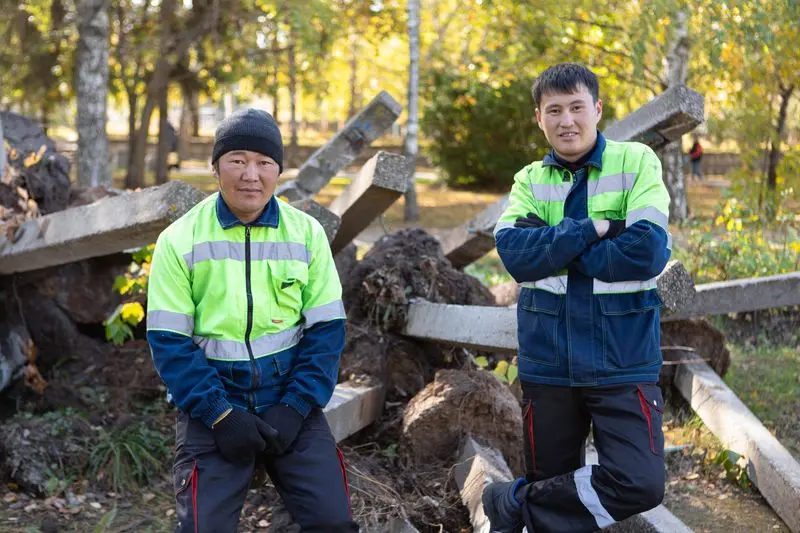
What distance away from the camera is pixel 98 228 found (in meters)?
3.98

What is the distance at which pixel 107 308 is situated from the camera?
5121 millimetres

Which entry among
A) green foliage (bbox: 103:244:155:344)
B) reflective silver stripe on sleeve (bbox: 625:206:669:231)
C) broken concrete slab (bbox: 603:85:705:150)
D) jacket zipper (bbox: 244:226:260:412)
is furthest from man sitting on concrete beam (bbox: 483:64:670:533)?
green foliage (bbox: 103:244:155:344)

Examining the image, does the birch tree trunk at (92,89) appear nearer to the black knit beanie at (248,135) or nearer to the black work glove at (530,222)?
the black knit beanie at (248,135)

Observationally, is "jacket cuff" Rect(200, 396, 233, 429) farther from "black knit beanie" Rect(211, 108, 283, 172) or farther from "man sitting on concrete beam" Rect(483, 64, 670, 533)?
"man sitting on concrete beam" Rect(483, 64, 670, 533)

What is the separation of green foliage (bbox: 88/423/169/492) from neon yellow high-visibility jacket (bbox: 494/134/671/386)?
1920 millimetres

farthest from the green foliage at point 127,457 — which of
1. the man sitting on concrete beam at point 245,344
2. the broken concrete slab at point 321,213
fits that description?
the man sitting on concrete beam at point 245,344

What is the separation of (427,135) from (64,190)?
52.0 feet

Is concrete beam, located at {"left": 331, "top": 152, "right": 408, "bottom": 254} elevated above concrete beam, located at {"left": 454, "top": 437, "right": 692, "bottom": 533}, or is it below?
above

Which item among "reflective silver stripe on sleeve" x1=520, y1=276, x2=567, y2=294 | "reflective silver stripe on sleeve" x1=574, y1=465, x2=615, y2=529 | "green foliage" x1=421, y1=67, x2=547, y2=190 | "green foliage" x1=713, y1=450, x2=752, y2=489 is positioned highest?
"green foliage" x1=421, y1=67, x2=547, y2=190

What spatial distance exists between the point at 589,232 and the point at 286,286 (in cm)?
101

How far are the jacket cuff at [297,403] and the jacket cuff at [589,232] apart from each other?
106cm

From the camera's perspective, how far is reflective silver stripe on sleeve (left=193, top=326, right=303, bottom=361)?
2795 mm

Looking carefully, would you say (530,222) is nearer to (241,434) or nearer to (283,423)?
(283,423)

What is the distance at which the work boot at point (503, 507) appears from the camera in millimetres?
3193
